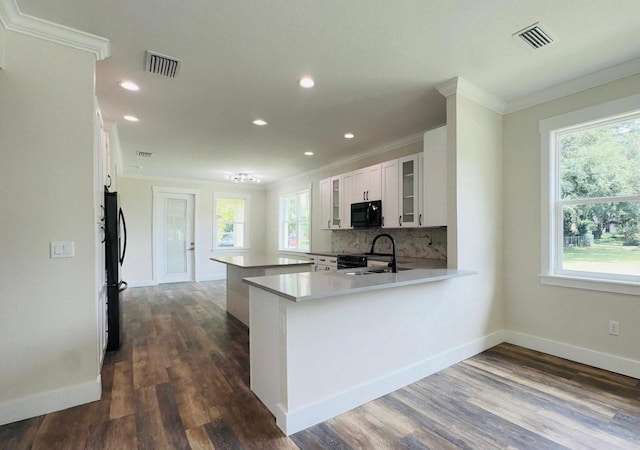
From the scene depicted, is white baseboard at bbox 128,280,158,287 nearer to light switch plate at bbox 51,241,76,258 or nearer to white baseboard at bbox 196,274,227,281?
white baseboard at bbox 196,274,227,281

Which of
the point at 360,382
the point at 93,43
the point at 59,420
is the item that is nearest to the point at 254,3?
the point at 93,43

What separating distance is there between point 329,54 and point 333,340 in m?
2.14

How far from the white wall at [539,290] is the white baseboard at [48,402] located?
3937 mm

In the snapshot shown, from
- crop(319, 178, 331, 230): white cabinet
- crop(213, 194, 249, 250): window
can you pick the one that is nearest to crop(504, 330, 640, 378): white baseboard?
crop(319, 178, 331, 230): white cabinet

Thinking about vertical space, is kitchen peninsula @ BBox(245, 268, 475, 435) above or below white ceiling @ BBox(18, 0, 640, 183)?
below

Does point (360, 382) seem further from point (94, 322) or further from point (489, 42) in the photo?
point (489, 42)

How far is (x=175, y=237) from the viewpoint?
25.0ft

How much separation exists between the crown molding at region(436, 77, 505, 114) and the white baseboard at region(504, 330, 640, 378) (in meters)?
2.48

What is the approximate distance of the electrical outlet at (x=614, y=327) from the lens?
8.75ft

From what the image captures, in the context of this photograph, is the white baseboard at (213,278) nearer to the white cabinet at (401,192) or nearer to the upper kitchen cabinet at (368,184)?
the upper kitchen cabinet at (368,184)

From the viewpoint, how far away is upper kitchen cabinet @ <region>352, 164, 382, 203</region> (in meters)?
4.57

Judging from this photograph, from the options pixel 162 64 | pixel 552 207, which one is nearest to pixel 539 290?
pixel 552 207

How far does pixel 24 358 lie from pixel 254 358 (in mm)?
1492

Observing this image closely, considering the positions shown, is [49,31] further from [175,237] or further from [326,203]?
[175,237]
